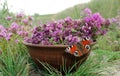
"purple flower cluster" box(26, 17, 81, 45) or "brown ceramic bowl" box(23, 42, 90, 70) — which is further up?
"purple flower cluster" box(26, 17, 81, 45)

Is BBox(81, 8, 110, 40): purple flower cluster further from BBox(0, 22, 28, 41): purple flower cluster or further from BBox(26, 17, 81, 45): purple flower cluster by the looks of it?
BBox(0, 22, 28, 41): purple flower cluster

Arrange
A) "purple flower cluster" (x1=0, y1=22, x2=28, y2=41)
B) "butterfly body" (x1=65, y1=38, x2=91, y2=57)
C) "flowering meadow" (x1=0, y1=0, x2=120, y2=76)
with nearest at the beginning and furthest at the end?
"butterfly body" (x1=65, y1=38, x2=91, y2=57) → "flowering meadow" (x1=0, y1=0, x2=120, y2=76) → "purple flower cluster" (x1=0, y1=22, x2=28, y2=41)

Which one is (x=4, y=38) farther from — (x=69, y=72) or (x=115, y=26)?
(x=115, y=26)

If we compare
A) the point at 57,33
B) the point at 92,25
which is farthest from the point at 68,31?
A: the point at 92,25

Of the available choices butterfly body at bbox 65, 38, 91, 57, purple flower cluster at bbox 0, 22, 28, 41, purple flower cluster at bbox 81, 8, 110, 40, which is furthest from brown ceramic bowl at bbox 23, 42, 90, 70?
purple flower cluster at bbox 0, 22, 28, 41

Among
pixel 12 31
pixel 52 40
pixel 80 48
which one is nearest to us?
pixel 80 48

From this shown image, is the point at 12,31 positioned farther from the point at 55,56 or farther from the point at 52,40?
the point at 55,56
